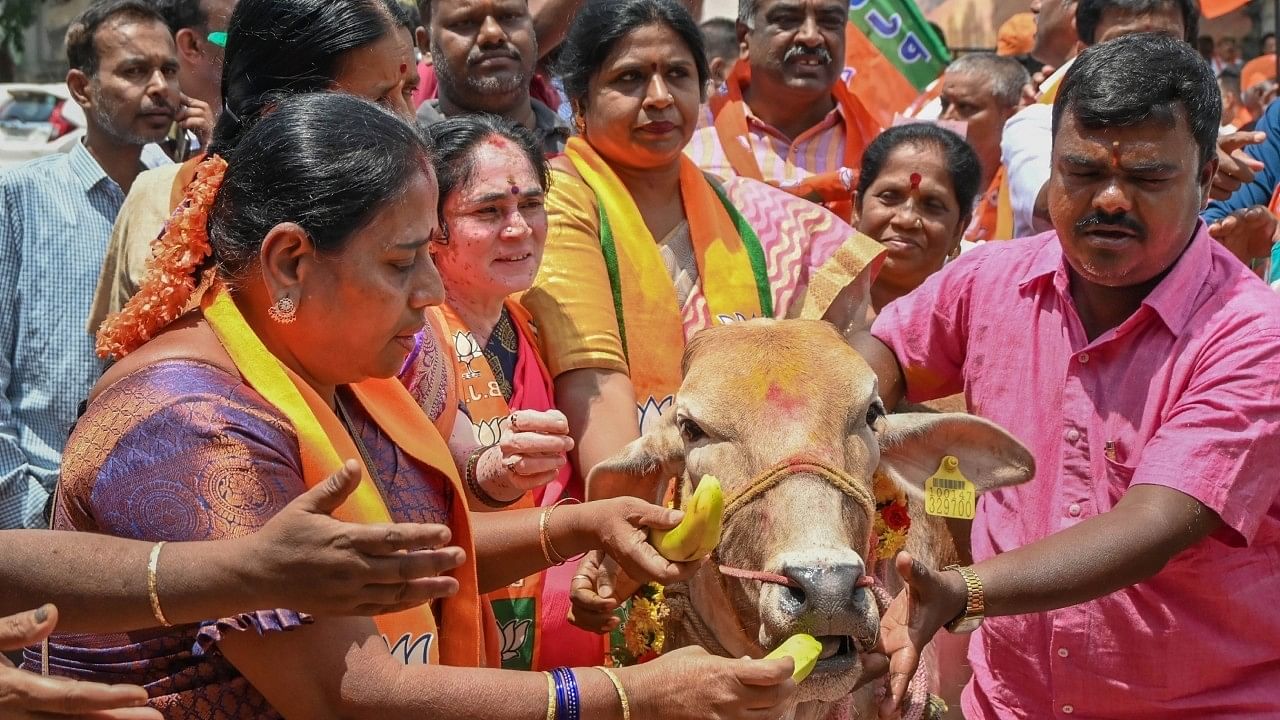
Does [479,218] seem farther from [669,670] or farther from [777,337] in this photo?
[669,670]

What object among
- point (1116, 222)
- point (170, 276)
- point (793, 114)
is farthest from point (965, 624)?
point (793, 114)

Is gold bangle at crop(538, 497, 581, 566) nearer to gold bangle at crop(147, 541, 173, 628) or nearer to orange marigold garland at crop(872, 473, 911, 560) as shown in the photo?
orange marigold garland at crop(872, 473, 911, 560)

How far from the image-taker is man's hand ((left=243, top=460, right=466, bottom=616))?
7.37 ft

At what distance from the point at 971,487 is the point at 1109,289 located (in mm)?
609

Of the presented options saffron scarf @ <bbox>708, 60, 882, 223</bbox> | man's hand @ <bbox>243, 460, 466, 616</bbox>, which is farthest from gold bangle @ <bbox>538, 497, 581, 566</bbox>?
saffron scarf @ <bbox>708, 60, 882, 223</bbox>

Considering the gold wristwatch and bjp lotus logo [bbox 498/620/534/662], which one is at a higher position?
the gold wristwatch

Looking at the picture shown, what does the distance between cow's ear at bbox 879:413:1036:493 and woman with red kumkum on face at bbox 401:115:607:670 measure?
968 mm

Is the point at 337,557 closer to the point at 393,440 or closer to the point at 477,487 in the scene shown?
the point at 393,440

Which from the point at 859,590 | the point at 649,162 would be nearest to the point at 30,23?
the point at 649,162

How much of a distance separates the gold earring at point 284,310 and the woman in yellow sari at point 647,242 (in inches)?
63.9

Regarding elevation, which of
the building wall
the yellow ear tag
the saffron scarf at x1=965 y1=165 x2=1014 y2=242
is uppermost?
the yellow ear tag

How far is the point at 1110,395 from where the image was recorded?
3.61 meters

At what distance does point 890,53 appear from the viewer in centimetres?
851

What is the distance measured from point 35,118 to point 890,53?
6091 millimetres
